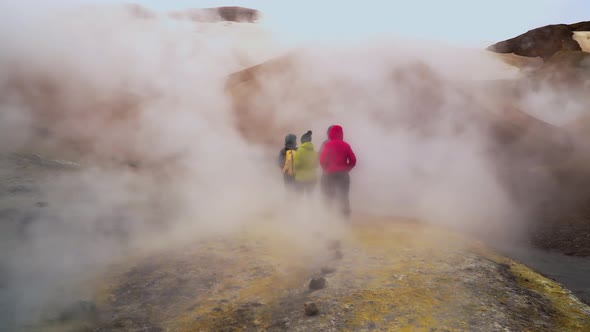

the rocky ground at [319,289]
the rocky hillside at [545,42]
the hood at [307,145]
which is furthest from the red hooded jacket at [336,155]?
the rocky hillside at [545,42]

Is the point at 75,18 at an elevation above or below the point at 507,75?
above

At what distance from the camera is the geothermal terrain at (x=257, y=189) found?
3404 mm

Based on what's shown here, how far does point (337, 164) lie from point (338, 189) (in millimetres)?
292

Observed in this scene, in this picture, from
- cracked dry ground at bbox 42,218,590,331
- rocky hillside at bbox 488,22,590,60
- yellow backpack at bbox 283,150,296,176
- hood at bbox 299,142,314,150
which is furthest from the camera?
rocky hillside at bbox 488,22,590,60

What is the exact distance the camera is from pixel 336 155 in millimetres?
4938

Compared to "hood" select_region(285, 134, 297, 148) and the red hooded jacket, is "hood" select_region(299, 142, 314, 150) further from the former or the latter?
the red hooded jacket

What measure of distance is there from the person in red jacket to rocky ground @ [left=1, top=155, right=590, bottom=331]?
53 centimetres

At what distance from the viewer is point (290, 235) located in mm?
5344

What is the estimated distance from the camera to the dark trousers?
4.98 m

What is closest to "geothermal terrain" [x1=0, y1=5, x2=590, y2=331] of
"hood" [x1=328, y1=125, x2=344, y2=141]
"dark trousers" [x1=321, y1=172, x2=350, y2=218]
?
"dark trousers" [x1=321, y1=172, x2=350, y2=218]

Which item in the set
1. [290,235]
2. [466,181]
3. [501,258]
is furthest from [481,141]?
[290,235]

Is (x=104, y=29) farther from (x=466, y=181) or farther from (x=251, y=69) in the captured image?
(x=466, y=181)

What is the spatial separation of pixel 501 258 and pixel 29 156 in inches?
278

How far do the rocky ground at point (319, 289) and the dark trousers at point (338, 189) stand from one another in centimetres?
38
